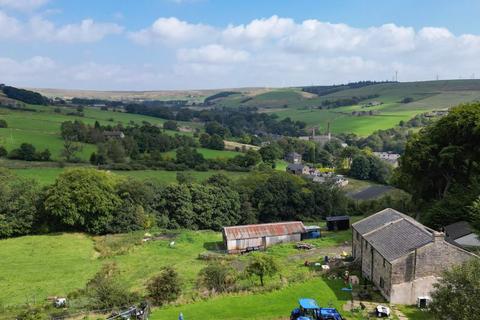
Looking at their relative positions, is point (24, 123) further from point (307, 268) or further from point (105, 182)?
point (307, 268)

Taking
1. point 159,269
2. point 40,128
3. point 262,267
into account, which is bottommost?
point 159,269

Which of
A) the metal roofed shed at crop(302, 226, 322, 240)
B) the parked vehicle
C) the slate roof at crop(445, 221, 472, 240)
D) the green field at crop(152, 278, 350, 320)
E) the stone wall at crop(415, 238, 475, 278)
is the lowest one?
the metal roofed shed at crop(302, 226, 322, 240)

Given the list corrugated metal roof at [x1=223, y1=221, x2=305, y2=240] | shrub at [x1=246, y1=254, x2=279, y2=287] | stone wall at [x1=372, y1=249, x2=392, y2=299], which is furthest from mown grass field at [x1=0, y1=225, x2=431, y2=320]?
corrugated metal roof at [x1=223, y1=221, x2=305, y2=240]

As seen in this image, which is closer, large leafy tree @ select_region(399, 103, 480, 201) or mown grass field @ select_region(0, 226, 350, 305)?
mown grass field @ select_region(0, 226, 350, 305)

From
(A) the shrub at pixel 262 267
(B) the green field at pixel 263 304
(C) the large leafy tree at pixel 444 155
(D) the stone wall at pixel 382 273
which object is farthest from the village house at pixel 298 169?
(A) the shrub at pixel 262 267

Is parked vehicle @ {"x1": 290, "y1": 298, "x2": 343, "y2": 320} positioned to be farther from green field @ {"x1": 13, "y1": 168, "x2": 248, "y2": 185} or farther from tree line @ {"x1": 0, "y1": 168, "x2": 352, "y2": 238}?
green field @ {"x1": 13, "y1": 168, "x2": 248, "y2": 185}

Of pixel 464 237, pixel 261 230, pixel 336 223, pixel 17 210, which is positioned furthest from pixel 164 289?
pixel 17 210

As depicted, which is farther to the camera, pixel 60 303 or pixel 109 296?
pixel 60 303

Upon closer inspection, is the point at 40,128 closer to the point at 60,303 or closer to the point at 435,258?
the point at 60,303
